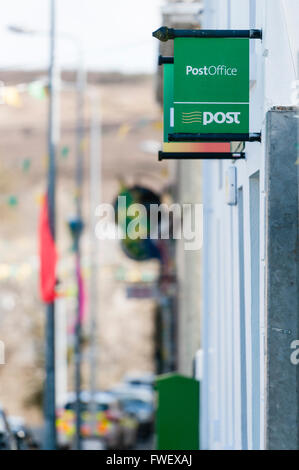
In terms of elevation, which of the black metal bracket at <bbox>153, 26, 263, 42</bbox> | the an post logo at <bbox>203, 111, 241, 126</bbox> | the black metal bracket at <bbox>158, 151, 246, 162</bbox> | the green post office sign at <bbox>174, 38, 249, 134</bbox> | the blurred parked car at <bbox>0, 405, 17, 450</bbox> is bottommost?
the blurred parked car at <bbox>0, 405, 17, 450</bbox>

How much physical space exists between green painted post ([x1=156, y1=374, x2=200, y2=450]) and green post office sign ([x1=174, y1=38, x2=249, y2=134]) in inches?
257

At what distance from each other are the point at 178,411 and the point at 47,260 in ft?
14.3

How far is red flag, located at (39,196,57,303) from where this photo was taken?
1680 cm

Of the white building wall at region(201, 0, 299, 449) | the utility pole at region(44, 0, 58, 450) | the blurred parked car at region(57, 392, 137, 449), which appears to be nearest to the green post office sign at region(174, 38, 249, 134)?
the white building wall at region(201, 0, 299, 449)

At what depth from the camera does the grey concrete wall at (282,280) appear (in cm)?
632

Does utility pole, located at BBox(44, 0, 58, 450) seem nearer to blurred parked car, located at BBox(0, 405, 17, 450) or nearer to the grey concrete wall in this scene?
blurred parked car, located at BBox(0, 405, 17, 450)

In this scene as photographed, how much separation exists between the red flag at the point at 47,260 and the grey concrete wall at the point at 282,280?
1048 centimetres

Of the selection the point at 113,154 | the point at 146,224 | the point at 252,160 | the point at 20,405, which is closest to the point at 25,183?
the point at 113,154

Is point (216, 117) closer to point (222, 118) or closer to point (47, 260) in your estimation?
point (222, 118)

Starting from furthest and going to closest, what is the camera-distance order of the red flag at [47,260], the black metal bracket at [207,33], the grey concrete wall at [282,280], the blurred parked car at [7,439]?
1. the red flag at [47,260]
2. the blurred parked car at [7,439]
3. the black metal bracket at [207,33]
4. the grey concrete wall at [282,280]

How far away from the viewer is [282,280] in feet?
21.0

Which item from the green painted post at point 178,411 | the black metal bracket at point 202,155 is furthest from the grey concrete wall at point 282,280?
the green painted post at point 178,411

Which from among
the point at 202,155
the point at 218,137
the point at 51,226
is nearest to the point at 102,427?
the point at 51,226

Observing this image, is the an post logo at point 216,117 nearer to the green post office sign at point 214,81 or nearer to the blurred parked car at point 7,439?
the green post office sign at point 214,81
